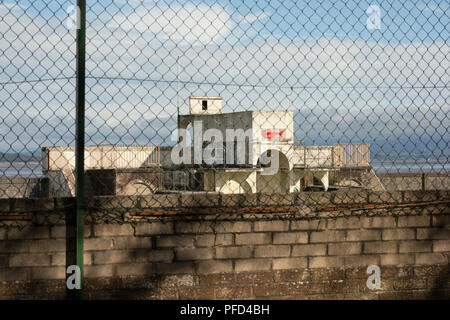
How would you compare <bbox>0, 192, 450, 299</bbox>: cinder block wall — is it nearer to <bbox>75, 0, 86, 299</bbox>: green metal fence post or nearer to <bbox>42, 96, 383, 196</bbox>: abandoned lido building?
<bbox>75, 0, 86, 299</bbox>: green metal fence post

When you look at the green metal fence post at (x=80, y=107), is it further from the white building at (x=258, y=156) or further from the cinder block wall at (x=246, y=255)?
the white building at (x=258, y=156)

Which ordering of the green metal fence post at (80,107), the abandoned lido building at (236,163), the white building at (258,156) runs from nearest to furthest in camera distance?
1. the green metal fence post at (80,107)
2. the abandoned lido building at (236,163)
3. the white building at (258,156)

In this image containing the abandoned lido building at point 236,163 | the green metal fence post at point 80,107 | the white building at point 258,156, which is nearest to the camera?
the green metal fence post at point 80,107

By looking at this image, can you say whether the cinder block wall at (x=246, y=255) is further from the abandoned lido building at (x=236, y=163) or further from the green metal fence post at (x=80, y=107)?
the abandoned lido building at (x=236, y=163)

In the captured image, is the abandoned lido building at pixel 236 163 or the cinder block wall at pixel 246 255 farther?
the abandoned lido building at pixel 236 163

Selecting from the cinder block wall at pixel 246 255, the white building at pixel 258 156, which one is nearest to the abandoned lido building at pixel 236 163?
the white building at pixel 258 156

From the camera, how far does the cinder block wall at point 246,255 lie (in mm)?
4004

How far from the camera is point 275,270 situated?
4320 millimetres

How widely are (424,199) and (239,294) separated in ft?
5.73

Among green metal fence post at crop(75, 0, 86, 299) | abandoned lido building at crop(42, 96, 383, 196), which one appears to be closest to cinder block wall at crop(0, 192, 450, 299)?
green metal fence post at crop(75, 0, 86, 299)

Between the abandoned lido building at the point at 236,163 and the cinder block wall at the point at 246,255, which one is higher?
the abandoned lido building at the point at 236,163

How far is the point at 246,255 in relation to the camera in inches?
169

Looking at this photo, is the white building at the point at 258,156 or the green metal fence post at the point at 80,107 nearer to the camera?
the green metal fence post at the point at 80,107

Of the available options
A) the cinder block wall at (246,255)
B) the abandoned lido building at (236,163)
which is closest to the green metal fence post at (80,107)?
the cinder block wall at (246,255)
